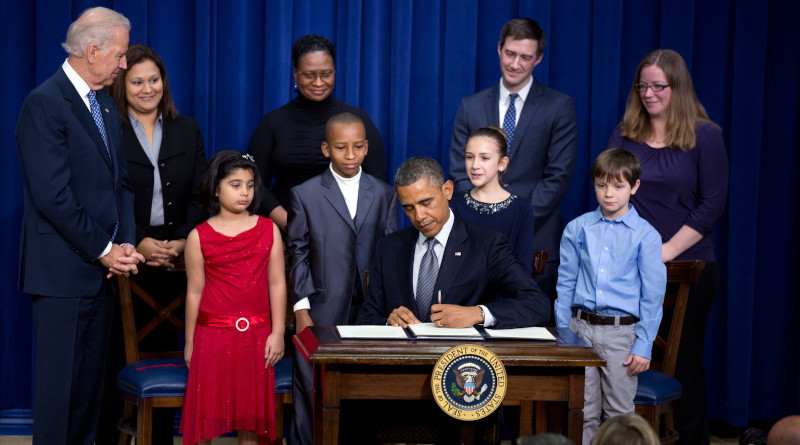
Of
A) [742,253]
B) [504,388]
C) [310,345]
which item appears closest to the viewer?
[504,388]

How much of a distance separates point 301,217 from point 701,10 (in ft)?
9.18

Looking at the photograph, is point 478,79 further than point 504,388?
Yes

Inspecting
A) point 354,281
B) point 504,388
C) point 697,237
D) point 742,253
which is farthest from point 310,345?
point 742,253

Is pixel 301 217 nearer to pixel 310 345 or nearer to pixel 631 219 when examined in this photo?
pixel 310 345

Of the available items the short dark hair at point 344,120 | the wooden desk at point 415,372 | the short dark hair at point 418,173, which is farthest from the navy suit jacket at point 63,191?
the wooden desk at point 415,372

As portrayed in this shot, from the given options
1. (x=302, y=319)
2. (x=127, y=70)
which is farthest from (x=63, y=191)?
(x=302, y=319)

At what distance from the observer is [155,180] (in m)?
4.05

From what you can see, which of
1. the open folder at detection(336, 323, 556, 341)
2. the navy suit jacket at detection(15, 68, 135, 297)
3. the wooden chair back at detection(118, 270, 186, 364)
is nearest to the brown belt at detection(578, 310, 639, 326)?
the open folder at detection(336, 323, 556, 341)

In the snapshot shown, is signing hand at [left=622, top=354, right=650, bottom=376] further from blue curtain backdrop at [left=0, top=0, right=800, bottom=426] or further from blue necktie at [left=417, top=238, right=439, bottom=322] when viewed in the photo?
blue curtain backdrop at [left=0, top=0, right=800, bottom=426]

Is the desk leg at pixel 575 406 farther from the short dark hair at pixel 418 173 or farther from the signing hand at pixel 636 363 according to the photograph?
the signing hand at pixel 636 363

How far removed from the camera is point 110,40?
346 cm

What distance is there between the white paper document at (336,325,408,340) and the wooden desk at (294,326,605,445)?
0.08m

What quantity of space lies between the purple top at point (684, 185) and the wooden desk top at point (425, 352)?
5.59ft

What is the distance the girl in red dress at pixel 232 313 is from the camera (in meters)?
3.42
